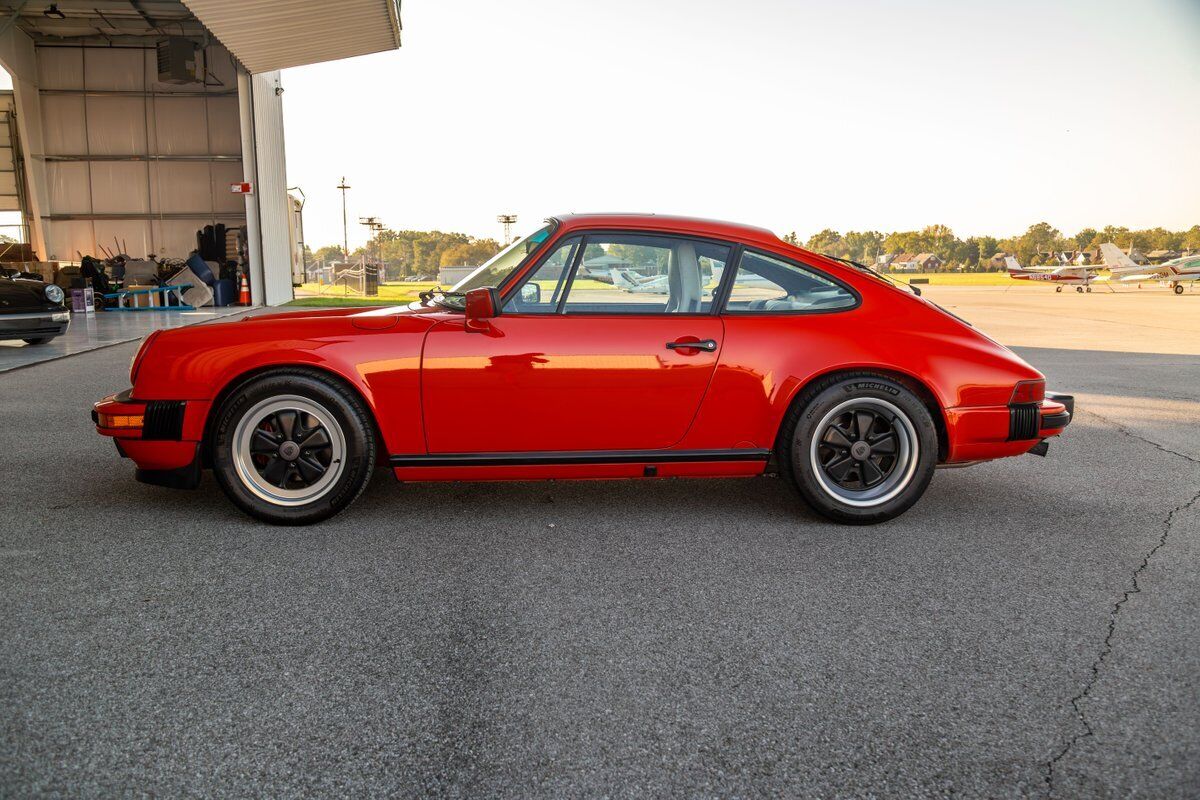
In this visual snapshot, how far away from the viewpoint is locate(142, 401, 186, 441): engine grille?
137 inches

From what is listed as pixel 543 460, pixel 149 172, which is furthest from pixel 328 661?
pixel 149 172

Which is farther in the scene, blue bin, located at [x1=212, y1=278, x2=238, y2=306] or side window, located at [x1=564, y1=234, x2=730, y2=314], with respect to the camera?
blue bin, located at [x1=212, y1=278, x2=238, y2=306]

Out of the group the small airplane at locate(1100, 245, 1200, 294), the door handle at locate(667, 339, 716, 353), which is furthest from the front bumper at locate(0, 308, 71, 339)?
the small airplane at locate(1100, 245, 1200, 294)

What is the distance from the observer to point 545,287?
3588 mm

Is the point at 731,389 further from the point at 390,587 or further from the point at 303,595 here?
the point at 303,595

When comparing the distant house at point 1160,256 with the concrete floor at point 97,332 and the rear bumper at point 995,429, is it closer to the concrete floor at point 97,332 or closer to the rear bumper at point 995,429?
the concrete floor at point 97,332

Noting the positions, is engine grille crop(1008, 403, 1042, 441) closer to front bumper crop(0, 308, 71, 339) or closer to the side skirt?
the side skirt

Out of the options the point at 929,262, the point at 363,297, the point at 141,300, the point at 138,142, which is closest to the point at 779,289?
the point at 141,300

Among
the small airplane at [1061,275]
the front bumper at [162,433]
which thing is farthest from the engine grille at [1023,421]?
the small airplane at [1061,275]

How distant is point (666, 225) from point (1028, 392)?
5.80 ft

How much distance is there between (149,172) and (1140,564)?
25021mm

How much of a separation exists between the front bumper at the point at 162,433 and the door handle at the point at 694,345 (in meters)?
1.98

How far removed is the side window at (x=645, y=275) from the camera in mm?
3604

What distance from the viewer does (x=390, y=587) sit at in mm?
2908
